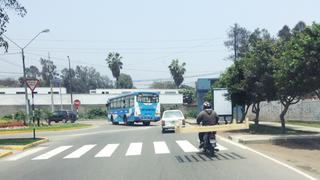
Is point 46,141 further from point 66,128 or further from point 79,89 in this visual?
point 79,89

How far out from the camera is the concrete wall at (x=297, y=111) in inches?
1714

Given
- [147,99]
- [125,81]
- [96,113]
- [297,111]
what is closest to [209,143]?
[297,111]

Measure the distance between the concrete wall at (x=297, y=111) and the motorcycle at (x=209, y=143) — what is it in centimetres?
2588

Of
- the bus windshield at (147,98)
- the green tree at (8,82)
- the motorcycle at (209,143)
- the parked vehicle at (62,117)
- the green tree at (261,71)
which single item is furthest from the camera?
the green tree at (8,82)

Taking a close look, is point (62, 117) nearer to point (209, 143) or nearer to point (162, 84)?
point (209, 143)

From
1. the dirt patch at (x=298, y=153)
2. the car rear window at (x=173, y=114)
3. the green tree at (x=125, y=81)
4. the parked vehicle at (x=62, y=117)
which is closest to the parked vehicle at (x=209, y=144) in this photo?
the dirt patch at (x=298, y=153)

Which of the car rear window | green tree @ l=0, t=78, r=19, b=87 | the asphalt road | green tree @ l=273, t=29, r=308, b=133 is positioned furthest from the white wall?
the asphalt road

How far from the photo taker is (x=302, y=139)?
82.4 ft

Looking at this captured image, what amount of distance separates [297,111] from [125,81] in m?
116

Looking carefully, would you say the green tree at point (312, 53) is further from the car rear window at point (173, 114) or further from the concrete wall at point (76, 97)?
the concrete wall at point (76, 97)

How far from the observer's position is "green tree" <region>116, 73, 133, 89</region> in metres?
159

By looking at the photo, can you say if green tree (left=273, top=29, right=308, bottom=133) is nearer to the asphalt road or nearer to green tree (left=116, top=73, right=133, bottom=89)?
the asphalt road

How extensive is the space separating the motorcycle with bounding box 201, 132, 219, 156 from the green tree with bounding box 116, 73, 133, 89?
5452 inches

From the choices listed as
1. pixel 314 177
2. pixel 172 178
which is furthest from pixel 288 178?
pixel 172 178
